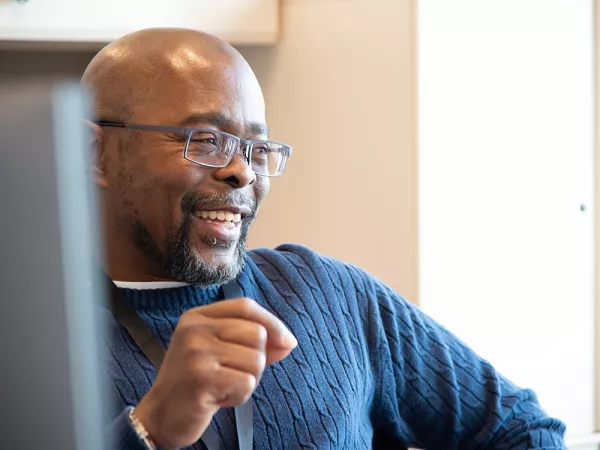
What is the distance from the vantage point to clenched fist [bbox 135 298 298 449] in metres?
0.66

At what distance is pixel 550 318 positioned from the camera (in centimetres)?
182

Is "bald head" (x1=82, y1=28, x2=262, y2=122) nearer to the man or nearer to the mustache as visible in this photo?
the man

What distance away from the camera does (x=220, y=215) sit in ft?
3.39

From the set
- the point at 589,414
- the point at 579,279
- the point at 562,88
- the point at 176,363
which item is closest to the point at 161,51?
the point at 176,363

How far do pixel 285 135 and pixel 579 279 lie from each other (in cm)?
71

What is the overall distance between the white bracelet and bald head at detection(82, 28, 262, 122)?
1.38 ft

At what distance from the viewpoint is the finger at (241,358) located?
67 centimetres

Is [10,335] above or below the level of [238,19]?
below

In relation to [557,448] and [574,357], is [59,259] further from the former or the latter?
[574,357]

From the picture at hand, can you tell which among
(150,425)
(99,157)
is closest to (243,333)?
(150,425)

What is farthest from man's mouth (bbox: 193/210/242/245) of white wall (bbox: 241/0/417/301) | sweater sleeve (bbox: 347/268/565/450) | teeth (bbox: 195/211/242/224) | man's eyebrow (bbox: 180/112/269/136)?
white wall (bbox: 241/0/417/301)

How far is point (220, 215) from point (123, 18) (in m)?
0.75

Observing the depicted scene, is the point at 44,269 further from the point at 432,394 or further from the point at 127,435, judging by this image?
the point at 432,394

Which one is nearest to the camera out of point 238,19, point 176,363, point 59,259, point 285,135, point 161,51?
point 59,259
